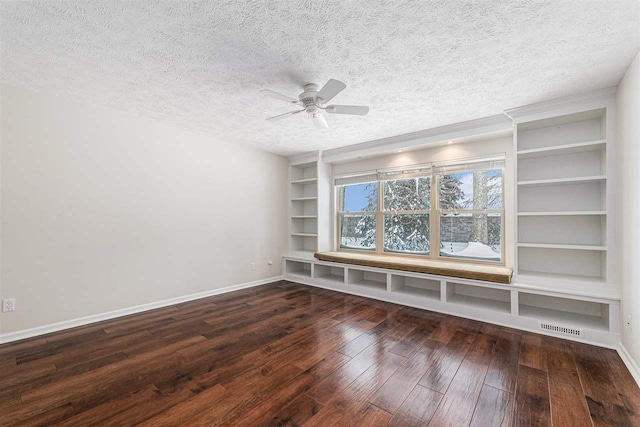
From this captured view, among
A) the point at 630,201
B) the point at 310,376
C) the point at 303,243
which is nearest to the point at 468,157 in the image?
the point at 630,201

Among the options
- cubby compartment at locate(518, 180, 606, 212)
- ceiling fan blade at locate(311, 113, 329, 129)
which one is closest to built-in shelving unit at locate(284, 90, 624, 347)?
cubby compartment at locate(518, 180, 606, 212)

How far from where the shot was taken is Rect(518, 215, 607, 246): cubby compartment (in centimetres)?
306

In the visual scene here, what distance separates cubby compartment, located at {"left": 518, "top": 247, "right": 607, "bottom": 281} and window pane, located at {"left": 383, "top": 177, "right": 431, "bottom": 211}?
4.94 feet

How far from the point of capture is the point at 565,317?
301 cm

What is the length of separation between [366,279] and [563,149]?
3.25 meters

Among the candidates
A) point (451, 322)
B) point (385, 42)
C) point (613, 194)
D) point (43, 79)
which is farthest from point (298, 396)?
point (43, 79)

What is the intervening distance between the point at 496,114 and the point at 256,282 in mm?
4528

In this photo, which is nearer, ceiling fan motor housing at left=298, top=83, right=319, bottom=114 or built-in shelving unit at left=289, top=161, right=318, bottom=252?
ceiling fan motor housing at left=298, top=83, right=319, bottom=114

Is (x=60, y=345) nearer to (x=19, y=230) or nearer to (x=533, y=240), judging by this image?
(x=19, y=230)

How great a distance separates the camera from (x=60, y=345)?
2.64 m

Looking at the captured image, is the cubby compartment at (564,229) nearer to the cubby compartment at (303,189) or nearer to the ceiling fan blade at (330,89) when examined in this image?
the ceiling fan blade at (330,89)

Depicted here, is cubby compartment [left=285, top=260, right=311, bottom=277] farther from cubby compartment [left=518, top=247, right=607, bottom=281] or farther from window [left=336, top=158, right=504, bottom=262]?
cubby compartment [left=518, top=247, right=607, bottom=281]

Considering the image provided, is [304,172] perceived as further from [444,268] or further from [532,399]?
[532,399]

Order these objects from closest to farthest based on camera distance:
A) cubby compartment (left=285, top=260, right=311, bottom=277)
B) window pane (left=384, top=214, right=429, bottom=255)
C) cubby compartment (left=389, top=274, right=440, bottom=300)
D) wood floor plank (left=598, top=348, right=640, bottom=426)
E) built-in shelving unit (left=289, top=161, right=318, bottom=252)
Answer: wood floor plank (left=598, top=348, right=640, bottom=426) < cubby compartment (left=389, top=274, right=440, bottom=300) < window pane (left=384, top=214, right=429, bottom=255) < cubby compartment (left=285, top=260, right=311, bottom=277) < built-in shelving unit (left=289, top=161, right=318, bottom=252)
